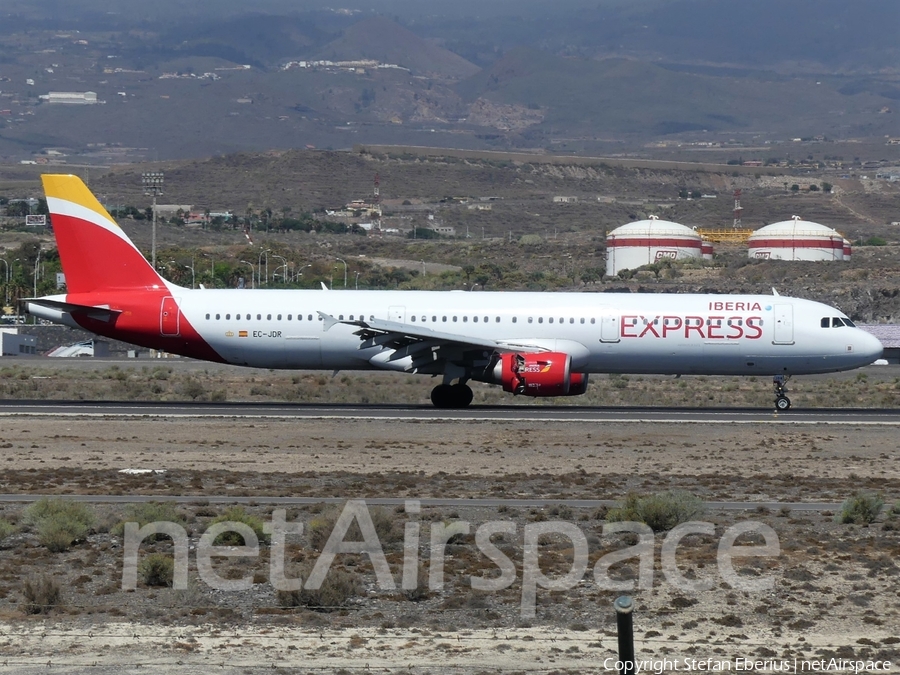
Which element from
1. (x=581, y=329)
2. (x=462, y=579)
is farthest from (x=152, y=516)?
(x=581, y=329)

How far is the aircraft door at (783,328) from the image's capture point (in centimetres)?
3825

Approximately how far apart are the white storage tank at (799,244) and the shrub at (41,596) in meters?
113

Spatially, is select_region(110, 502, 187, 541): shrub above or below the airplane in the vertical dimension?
below

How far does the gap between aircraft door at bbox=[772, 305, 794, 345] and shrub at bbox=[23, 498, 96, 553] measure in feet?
75.8

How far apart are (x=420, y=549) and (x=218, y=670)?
5.34 m

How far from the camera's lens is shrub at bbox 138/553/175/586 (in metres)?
16.5

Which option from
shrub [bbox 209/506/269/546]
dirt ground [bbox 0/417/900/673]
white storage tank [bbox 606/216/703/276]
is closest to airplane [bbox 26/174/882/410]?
dirt ground [bbox 0/417/900/673]

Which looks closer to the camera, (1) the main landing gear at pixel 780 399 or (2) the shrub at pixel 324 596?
(2) the shrub at pixel 324 596

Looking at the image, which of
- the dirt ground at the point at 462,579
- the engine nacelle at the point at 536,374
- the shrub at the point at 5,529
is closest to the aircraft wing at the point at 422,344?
the engine nacelle at the point at 536,374

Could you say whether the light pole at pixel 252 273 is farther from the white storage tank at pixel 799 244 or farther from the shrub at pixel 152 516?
the shrub at pixel 152 516

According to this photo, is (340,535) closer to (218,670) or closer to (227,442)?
(218,670)

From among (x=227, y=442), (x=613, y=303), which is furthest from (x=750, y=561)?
(x=613, y=303)

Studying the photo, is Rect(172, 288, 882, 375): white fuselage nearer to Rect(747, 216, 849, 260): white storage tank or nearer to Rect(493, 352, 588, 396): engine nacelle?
Rect(493, 352, 588, 396): engine nacelle

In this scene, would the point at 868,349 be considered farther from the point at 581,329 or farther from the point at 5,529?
the point at 5,529
